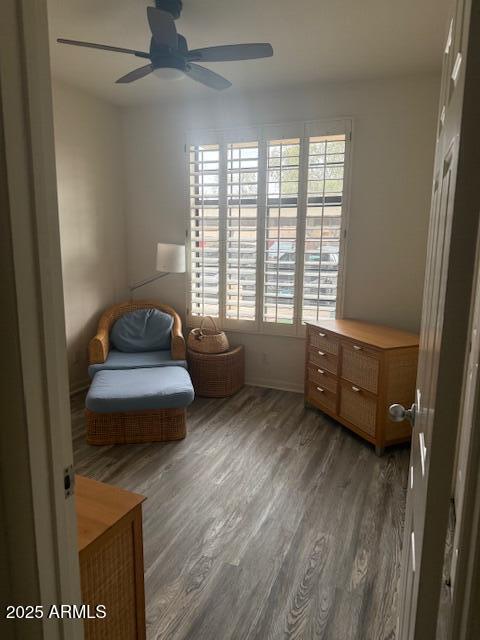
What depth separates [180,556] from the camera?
2.03 meters

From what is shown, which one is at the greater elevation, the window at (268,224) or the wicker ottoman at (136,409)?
the window at (268,224)

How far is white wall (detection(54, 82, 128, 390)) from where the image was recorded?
378 centimetres

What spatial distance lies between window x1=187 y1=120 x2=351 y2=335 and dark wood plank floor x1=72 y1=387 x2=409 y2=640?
3.83 feet

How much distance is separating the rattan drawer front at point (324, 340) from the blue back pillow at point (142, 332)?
4.54 feet

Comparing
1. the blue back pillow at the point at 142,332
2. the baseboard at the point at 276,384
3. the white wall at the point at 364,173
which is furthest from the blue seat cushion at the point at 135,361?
the baseboard at the point at 276,384

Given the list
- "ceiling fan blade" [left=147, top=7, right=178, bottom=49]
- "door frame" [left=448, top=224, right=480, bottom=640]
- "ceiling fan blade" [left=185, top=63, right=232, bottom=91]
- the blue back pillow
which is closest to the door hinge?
"door frame" [left=448, top=224, right=480, bottom=640]

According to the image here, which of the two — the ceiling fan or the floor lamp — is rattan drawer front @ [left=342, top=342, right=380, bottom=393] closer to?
the floor lamp

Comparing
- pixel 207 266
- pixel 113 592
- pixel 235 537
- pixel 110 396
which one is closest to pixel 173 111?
pixel 207 266

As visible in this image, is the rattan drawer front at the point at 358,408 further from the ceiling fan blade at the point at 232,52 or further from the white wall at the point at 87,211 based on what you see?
the white wall at the point at 87,211

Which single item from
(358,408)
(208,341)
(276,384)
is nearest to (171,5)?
(208,341)

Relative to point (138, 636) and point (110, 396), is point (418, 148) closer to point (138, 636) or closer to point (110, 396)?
point (110, 396)

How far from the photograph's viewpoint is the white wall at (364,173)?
346 cm

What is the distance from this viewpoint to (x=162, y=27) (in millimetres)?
2113

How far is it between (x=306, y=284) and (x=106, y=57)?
7.97 ft
